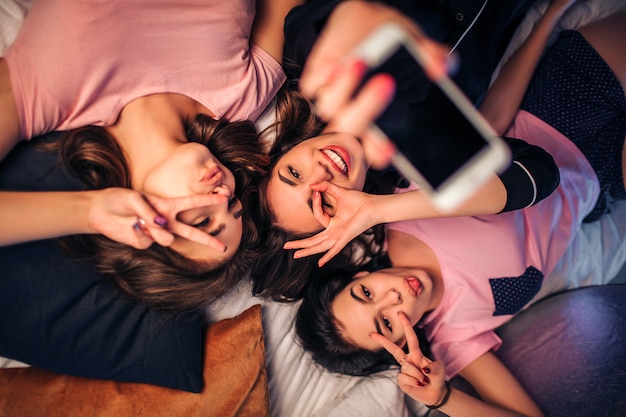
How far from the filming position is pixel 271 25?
105cm

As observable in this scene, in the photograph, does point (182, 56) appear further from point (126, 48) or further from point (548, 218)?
point (548, 218)

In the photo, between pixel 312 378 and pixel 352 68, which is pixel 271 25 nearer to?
pixel 352 68

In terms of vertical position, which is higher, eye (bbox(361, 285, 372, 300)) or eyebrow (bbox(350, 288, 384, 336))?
eye (bbox(361, 285, 372, 300))

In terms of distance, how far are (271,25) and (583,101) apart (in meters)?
0.83

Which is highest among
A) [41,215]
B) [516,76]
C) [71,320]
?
[516,76]

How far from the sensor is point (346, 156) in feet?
3.03

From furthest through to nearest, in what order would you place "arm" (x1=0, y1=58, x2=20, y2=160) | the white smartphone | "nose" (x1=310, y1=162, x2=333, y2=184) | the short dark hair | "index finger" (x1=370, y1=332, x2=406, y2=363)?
the short dark hair < "index finger" (x1=370, y1=332, x2=406, y2=363) < "nose" (x1=310, y1=162, x2=333, y2=184) < "arm" (x1=0, y1=58, x2=20, y2=160) < the white smartphone

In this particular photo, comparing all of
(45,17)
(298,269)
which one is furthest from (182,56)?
(298,269)

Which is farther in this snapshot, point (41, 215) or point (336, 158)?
point (336, 158)

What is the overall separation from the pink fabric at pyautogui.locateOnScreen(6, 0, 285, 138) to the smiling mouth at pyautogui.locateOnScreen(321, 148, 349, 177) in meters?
0.24

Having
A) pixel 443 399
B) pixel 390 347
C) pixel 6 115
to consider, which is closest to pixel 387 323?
pixel 390 347

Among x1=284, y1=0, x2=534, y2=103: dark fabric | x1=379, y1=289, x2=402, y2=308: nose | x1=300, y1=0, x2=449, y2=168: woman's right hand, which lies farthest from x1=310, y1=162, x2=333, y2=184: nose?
x1=379, y1=289, x2=402, y2=308: nose

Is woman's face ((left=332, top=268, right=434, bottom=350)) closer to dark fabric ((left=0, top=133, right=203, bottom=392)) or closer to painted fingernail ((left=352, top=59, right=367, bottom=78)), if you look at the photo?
dark fabric ((left=0, top=133, right=203, bottom=392))

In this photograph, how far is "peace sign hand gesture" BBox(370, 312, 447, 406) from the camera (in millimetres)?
996
